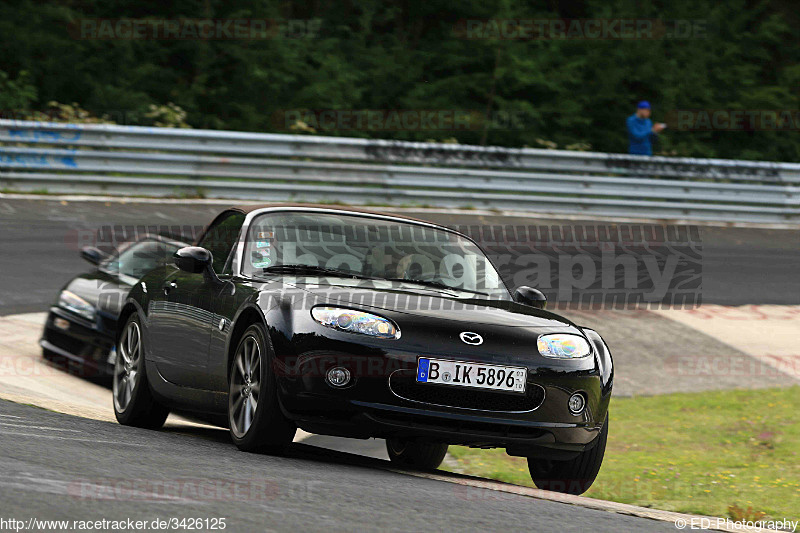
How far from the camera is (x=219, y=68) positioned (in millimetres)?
29422

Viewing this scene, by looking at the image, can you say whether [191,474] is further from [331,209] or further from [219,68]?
[219,68]

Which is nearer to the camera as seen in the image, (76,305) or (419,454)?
(419,454)

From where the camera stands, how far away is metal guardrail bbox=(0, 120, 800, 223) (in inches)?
720

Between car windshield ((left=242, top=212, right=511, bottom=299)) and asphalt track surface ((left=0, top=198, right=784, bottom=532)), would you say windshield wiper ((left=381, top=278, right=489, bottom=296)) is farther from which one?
asphalt track surface ((left=0, top=198, right=784, bottom=532))

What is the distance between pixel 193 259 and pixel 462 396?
191cm

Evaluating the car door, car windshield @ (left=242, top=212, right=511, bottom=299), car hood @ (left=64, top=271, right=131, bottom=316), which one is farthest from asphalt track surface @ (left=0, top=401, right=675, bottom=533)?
car hood @ (left=64, top=271, right=131, bottom=316)

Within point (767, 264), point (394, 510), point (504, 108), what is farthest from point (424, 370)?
point (504, 108)

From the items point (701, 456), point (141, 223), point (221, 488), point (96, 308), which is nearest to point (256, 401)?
point (221, 488)

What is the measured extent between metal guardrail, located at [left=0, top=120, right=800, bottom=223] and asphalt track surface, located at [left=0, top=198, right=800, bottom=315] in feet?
1.79

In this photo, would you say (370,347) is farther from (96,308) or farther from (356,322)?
(96,308)

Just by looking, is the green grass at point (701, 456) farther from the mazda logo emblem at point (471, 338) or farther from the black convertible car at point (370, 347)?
the mazda logo emblem at point (471, 338)

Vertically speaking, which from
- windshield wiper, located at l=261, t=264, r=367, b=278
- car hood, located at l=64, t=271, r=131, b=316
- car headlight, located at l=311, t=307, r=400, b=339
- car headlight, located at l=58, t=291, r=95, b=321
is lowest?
car headlight, located at l=58, t=291, r=95, b=321

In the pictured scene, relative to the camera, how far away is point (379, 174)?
19.6 meters

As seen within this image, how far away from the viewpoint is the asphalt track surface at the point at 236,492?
4.58 meters
